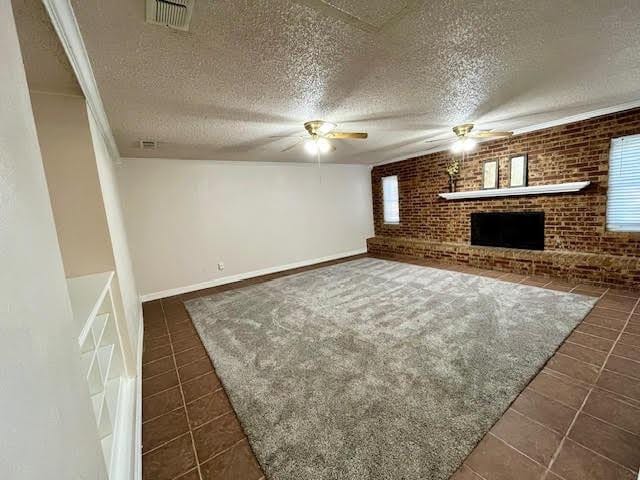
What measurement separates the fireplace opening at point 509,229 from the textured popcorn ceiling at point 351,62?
1.69 meters

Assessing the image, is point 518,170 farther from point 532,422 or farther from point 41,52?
point 41,52

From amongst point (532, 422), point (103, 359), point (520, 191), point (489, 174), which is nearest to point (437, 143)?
point (489, 174)

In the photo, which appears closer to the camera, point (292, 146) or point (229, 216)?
point (292, 146)

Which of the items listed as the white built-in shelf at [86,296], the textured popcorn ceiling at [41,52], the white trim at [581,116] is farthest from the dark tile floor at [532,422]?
the white trim at [581,116]

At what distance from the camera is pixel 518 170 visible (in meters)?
4.23

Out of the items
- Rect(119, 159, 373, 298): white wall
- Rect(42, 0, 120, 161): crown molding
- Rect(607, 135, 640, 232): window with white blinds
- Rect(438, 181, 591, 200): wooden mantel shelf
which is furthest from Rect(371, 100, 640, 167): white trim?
Rect(42, 0, 120, 161): crown molding

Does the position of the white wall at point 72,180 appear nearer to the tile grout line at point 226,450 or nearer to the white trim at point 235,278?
the tile grout line at point 226,450

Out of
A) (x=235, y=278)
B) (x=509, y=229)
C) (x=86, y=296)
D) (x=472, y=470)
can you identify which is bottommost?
(x=472, y=470)

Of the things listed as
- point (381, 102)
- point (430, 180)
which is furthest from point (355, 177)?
point (381, 102)

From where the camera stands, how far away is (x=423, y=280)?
13.7 feet

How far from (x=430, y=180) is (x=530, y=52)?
3.81m

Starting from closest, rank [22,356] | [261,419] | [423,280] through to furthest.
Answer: [22,356], [261,419], [423,280]

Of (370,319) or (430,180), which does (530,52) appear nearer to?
(370,319)

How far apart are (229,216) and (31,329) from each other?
178 inches
